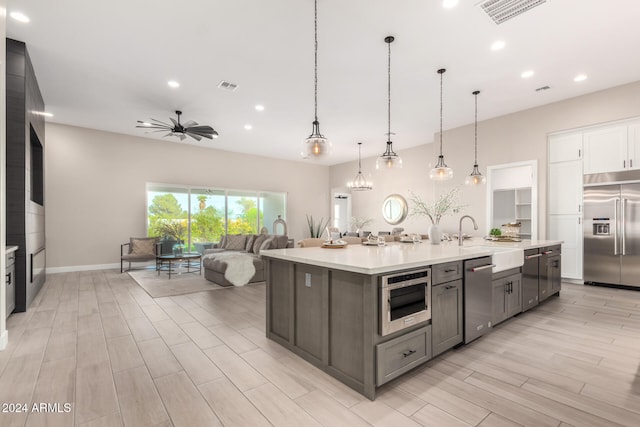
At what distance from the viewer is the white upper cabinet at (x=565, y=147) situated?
17.3ft

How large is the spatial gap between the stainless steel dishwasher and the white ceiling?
2.53 metres

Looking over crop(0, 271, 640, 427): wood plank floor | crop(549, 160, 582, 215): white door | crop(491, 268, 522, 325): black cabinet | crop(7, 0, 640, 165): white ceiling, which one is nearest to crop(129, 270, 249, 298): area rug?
crop(0, 271, 640, 427): wood plank floor

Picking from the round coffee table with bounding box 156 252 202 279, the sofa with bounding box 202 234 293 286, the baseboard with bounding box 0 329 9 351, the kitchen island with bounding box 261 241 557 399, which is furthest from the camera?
the round coffee table with bounding box 156 252 202 279

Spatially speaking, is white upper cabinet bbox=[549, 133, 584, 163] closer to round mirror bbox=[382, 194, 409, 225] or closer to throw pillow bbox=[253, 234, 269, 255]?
round mirror bbox=[382, 194, 409, 225]

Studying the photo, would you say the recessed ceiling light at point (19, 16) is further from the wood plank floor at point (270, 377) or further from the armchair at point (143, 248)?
the armchair at point (143, 248)

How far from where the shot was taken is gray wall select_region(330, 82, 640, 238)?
4.93 m

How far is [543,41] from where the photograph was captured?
11.6 feet

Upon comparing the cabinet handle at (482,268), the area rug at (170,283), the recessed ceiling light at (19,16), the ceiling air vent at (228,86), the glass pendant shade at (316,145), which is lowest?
the area rug at (170,283)

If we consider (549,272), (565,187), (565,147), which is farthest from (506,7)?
(565,187)

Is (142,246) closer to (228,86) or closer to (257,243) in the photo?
(257,243)

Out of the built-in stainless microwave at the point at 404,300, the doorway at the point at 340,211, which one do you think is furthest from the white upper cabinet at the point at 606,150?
the doorway at the point at 340,211

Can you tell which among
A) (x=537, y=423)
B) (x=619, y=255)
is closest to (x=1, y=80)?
(x=537, y=423)

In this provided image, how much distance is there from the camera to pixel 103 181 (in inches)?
277

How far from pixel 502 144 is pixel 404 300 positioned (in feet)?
17.9
